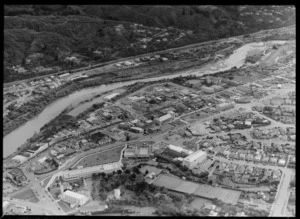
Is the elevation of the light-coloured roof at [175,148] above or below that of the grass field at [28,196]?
above

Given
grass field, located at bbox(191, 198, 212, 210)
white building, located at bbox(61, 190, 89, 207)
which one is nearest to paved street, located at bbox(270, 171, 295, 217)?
grass field, located at bbox(191, 198, 212, 210)

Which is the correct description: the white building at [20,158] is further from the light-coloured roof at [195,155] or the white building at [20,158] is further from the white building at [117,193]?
the light-coloured roof at [195,155]

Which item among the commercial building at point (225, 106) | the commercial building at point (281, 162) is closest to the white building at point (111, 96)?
the commercial building at point (225, 106)

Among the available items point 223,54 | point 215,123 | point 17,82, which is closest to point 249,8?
point 223,54

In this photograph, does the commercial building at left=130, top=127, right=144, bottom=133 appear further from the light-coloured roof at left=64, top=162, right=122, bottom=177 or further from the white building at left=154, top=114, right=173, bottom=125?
the light-coloured roof at left=64, top=162, right=122, bottom=177

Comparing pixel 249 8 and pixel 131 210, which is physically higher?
pixel 249 8

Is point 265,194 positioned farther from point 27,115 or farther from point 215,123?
point 27,115
